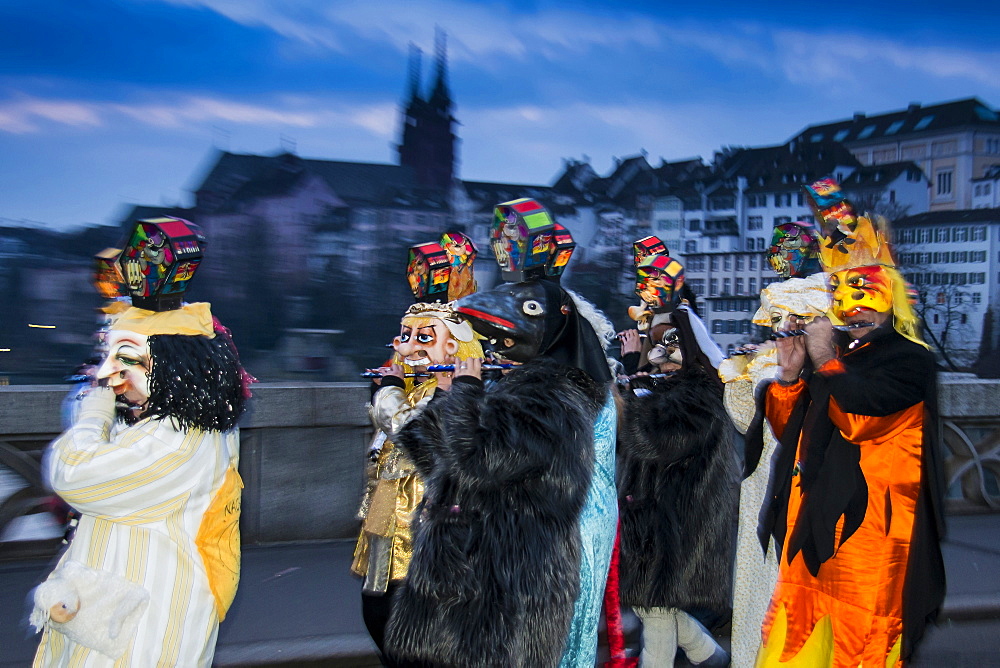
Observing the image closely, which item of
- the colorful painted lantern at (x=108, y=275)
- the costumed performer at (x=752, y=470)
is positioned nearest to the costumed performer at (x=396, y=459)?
the costumed performer at (x=752, y=470)

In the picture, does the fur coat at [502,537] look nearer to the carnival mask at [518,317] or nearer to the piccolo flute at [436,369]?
the carnival mask at [518,317]

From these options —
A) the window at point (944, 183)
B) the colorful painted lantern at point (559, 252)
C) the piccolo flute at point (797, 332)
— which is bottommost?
the piccolo flute at point (797, 332)

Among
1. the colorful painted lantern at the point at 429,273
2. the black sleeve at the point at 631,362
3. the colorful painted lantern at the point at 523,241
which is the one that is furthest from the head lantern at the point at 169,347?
the black sleeve at the point at 631,362

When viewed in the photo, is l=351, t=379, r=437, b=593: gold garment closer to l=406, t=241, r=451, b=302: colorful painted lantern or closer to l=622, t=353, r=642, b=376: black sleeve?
l=406, t=241, r=451, b=302: colorful painted lantern

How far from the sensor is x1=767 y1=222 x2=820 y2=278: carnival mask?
5.48 m

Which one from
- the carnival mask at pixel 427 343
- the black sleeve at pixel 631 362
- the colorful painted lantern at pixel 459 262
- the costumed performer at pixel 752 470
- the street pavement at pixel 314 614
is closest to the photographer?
the costumed performer at pixel 752 470

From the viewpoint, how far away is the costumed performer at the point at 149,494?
2877 mm

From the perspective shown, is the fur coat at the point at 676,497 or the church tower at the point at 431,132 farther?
the church tower at the point at 431,132

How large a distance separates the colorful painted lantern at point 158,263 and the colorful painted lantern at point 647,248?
2.82m

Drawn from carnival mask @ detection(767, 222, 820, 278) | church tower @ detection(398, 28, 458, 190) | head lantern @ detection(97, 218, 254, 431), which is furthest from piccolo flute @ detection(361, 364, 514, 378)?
church tower @ detection(398, 28, 458, 190)

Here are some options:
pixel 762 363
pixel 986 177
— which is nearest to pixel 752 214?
pixel 986 177

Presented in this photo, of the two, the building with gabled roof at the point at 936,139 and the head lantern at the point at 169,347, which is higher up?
the building with gabled roof at the point at 936,139

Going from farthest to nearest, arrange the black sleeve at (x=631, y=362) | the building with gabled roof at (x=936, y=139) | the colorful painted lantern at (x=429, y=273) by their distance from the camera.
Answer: the building with gabled roof at (x=936, y=139)
the black sleeve at (x=631, y=362)
the colorful painted lantern at (x=429, y=273)

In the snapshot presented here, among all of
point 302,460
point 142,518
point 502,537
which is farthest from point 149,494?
point 302,460
